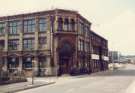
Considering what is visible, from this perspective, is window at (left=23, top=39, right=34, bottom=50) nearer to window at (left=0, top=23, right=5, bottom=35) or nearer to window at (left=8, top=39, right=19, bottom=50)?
window at (left=8, top=39, right=19, bottom=50)

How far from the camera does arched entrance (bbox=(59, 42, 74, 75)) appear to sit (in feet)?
147

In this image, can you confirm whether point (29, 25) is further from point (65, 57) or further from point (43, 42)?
point (65, 57)

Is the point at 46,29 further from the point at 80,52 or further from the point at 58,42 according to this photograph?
the point at 80,52

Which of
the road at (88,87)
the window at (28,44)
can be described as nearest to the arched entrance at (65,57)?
the window at (28,44)

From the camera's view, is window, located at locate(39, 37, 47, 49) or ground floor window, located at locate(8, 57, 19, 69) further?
ground floor window, located at locate(8, 57, 19, 69)

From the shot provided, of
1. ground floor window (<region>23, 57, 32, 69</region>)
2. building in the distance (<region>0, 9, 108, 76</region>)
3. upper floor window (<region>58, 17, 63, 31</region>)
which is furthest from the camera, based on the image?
ground floor window (<region>23, 57, 32, 69</region>)

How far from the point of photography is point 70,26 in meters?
46.5

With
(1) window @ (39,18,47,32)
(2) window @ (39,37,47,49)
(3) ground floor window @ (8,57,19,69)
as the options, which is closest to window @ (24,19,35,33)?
(1) window @ (39,18,47,32)

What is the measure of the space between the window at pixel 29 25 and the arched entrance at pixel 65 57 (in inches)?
260

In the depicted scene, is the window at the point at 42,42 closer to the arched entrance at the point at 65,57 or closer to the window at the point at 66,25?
the arched entrance at the point at 65,57

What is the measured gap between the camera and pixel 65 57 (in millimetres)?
45312

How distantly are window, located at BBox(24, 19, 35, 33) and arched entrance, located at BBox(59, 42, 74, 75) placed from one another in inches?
260

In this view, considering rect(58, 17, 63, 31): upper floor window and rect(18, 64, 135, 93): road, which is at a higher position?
rect(58, 17, 63, 31): upper floor window

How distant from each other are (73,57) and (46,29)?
670 centimetres
